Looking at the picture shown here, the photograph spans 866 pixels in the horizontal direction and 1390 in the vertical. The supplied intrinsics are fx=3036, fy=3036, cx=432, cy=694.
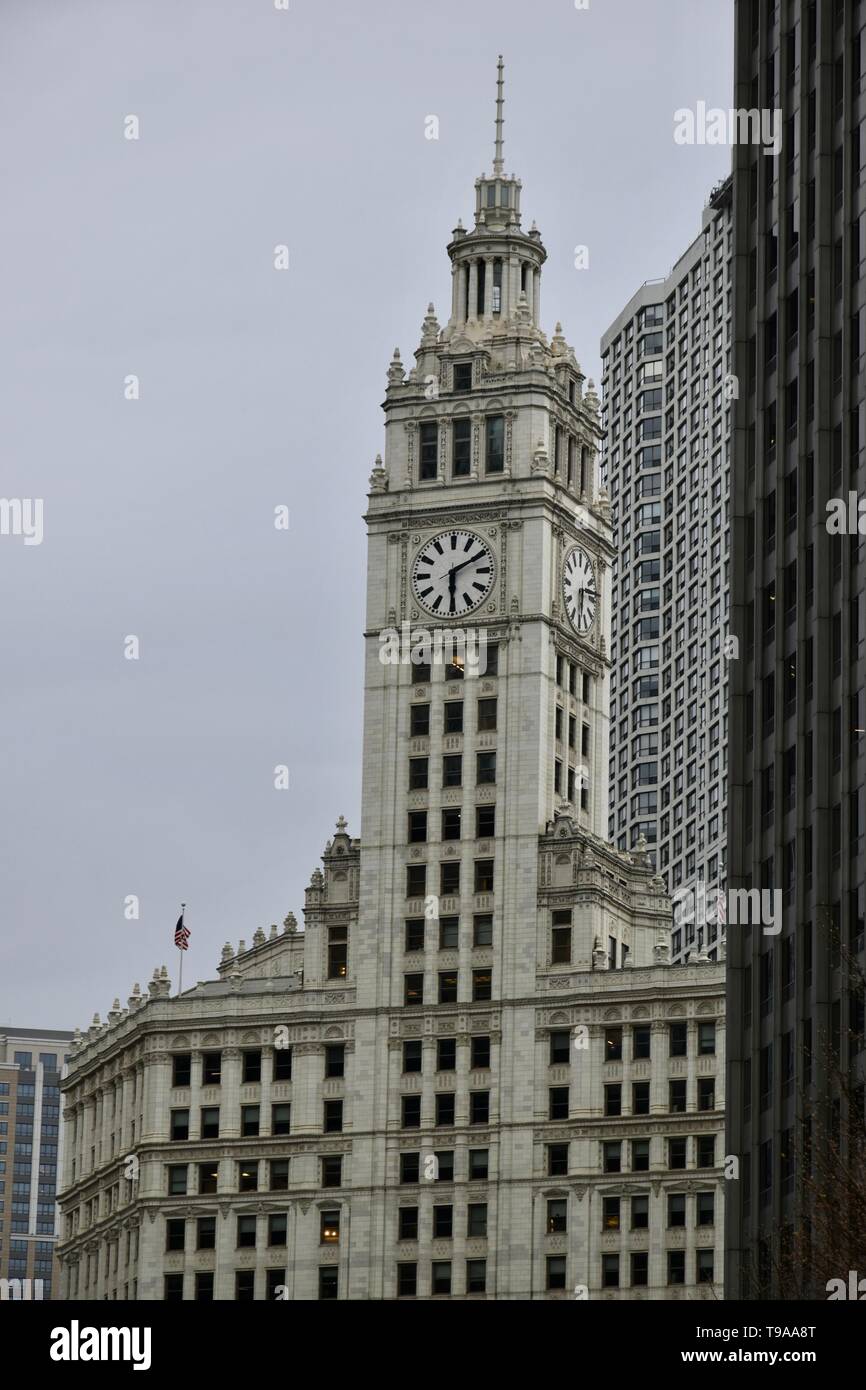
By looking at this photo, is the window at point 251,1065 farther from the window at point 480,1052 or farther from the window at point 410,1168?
the window at point 480,1052

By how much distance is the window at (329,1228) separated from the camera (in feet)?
534

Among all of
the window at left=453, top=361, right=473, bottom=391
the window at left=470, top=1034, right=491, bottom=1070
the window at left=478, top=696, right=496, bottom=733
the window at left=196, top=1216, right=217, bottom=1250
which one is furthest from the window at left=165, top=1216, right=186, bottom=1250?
the window at left=453, top=361, right=473, bottom=391

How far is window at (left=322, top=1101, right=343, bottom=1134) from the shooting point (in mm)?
164875

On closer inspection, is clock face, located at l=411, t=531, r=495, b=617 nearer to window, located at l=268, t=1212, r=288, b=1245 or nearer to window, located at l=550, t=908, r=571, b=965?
window, located at l=550, t=908, r=571, b=965

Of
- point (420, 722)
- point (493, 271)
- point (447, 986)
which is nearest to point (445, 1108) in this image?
point (447, 986)

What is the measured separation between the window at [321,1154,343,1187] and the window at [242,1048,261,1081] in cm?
604

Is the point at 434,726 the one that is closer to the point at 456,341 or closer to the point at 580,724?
the point at 580,724

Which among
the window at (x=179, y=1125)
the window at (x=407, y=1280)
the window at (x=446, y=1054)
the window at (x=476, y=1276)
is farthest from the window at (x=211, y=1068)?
the window at (x=476, y=1276)

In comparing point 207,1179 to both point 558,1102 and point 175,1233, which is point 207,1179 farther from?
point 558,1102

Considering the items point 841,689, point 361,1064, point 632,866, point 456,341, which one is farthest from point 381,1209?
point 841,689

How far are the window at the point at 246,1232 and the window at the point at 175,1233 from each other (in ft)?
10.1

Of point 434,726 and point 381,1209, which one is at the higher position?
point 434,726
